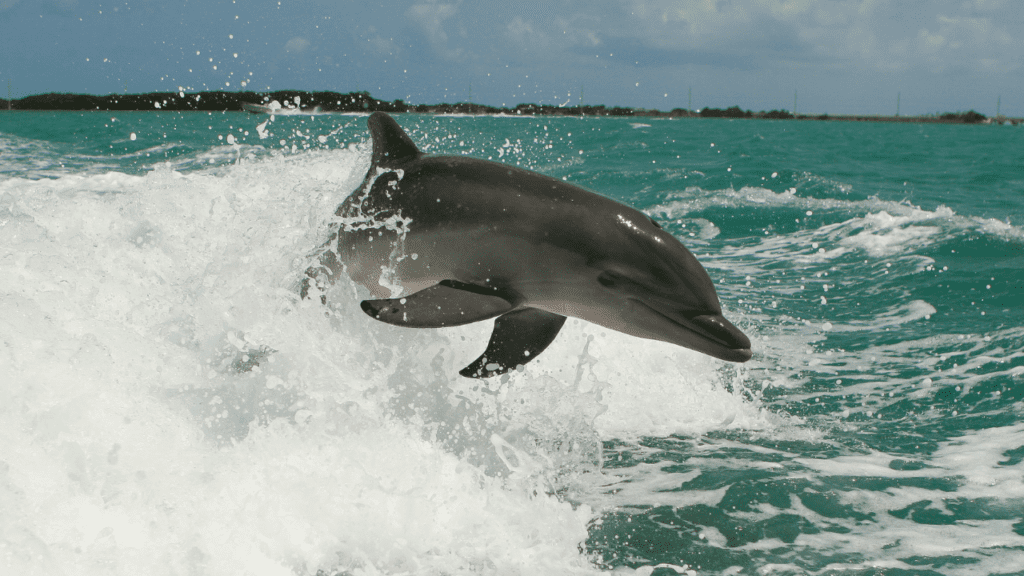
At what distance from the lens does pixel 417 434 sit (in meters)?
5.13

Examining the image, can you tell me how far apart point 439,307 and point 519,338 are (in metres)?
0.74

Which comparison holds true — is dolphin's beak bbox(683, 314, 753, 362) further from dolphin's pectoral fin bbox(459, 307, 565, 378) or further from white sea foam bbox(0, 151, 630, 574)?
white sea foam bbox(0, 151, 630, 574)

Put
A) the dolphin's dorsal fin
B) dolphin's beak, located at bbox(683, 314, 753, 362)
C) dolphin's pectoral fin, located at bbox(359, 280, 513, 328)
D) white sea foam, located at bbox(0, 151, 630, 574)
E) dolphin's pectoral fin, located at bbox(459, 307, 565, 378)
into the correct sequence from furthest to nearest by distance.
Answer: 1. the dolphin's dorsal fin
2. dolphin's pectoral fin, located at bbox(459, 307, 565, 378)
3. dolphin's pectoral fin, located at bbox(359, 280, 513, 328)
4. dolphin's beak, located at bbox(683, 314, 753, 362)
5. white sea foam, located at bbox(0, 151, 630, 574)

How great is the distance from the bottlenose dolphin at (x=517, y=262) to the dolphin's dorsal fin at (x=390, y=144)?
0.31 ft

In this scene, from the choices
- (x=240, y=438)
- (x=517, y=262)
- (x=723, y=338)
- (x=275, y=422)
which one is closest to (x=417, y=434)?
(x=275, y=422)

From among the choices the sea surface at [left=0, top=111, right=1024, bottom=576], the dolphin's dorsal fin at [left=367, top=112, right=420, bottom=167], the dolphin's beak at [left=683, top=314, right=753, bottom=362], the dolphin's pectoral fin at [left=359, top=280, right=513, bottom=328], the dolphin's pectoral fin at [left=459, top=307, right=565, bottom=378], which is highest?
the dolphin's dorsal fin at [left=367, top=112, right=420, bottom=167]

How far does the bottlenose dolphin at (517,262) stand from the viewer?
4316 millimetres

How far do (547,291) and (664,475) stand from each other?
175cm

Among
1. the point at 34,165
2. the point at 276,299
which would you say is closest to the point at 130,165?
the point at 34,165

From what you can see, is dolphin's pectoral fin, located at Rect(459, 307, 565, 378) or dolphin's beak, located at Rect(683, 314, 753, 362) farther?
dolphin's pectoral fin, located at Rect(459, 307, 565, 378)

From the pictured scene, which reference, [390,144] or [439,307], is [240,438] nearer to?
[439,307]

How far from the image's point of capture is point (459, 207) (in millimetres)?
4828

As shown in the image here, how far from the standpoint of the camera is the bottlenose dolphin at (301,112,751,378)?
4316 millimetres

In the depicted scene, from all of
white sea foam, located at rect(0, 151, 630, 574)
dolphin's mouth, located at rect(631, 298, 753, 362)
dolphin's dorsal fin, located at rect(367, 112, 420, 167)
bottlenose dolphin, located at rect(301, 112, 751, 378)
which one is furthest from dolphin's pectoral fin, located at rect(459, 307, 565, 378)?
dolphin's dorsal fin, located at rect(367, 112, 420, 167)
